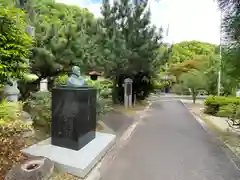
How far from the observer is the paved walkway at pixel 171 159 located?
4.11 m

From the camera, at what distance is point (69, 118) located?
4.81m

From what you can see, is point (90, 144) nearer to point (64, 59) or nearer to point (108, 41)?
point (64, 59)

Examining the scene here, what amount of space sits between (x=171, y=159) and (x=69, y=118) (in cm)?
248

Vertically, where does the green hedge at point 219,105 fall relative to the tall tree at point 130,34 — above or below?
below

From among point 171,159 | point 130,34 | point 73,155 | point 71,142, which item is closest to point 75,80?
point 71,142

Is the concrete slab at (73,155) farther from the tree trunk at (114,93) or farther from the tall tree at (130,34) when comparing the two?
the tree trunk at (114,93)

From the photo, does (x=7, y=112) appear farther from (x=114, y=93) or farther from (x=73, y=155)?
(x=114, y=93)

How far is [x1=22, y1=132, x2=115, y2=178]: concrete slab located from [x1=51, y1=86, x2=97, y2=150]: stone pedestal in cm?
17

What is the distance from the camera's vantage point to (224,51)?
636cm

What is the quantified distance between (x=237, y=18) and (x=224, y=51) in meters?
A: 1.27

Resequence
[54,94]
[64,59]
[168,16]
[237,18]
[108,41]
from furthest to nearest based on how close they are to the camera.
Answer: [168,16] < [108,41] < [64,59] < [237,18] < [54,94]

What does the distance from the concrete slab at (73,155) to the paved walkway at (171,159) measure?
0.36 meters

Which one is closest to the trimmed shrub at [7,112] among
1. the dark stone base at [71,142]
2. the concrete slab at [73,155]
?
the concrete slab at [73,155]

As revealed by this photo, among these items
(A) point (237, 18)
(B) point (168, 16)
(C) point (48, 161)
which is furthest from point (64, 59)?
(B) point (168, 16)
